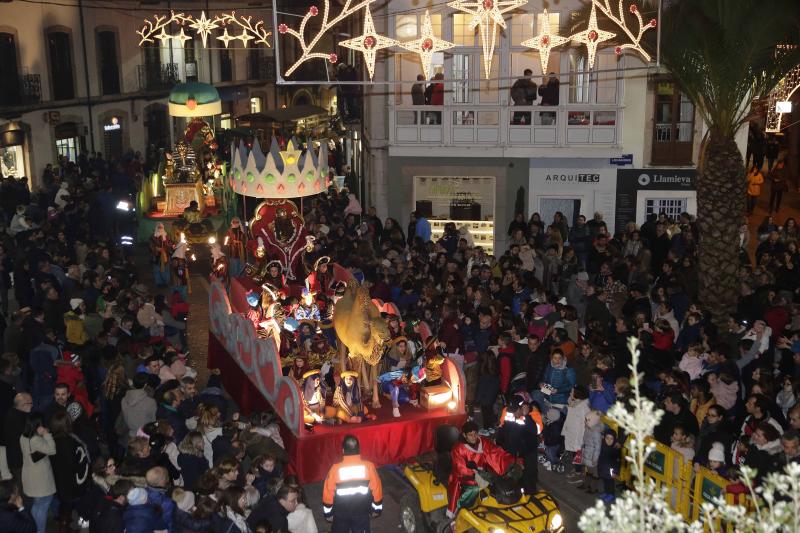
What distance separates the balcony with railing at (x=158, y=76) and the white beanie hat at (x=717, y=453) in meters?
32.3

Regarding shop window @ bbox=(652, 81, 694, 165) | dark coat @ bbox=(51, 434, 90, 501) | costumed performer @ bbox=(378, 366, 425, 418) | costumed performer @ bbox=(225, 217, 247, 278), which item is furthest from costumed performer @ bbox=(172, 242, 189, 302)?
shop window @ bbox=(652, 81, 694, 165)

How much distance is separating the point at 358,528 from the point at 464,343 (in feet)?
14.8

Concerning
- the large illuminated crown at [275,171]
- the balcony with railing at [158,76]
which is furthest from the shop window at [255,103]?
the large illuminated crown at [275,171]

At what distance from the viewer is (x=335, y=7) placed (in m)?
34.7

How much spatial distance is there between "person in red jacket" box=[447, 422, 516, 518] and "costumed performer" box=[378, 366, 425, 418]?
2.43 metres

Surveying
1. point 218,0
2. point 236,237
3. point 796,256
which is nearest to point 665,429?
point 796,256

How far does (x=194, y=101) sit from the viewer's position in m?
25.8

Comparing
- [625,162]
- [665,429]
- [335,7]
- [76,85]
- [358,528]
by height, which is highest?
[335,7]

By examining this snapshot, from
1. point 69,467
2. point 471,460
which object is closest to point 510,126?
point 471,460

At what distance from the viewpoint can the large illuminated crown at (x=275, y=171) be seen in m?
16.6

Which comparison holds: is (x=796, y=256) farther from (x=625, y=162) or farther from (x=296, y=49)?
(x=296, y=49)

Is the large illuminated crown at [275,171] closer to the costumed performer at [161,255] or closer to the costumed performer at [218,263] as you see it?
the costumed performer at [218,263]

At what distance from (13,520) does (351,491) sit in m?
3.08

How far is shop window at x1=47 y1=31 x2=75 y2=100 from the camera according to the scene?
32.3m
